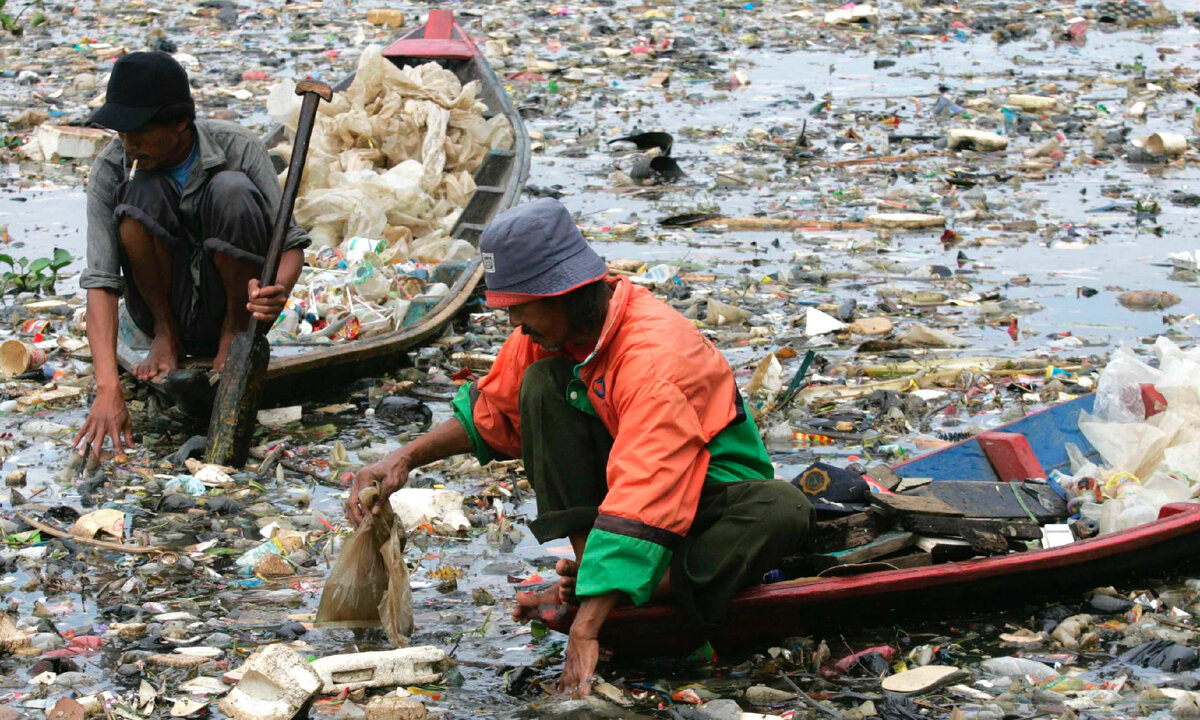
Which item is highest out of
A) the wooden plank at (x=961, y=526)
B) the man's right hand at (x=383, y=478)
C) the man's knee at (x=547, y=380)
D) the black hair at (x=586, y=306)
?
the black hair at (x=586, y=306)

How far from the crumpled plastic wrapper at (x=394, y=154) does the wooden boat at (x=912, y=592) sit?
Answer: 3.63 meters

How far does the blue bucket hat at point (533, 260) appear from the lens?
298 centimetres

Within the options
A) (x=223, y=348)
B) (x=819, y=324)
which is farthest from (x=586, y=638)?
(x=819, y=324)

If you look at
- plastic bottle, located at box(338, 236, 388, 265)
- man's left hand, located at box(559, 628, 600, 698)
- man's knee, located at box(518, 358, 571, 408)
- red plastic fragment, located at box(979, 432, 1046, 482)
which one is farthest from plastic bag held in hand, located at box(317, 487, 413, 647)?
plastic bottle, located at box(338, 236, 388, 265)

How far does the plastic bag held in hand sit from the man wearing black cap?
1.35 meters

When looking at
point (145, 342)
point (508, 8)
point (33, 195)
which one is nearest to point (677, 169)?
point (33, 195)

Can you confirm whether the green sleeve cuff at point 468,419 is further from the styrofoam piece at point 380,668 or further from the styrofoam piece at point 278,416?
the styrofoam piece at point 278,416

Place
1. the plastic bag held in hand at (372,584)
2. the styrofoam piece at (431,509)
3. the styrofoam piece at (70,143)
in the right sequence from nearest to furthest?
the plastic bag held in hand at (372,584), the styrofoam piece at (431,509), the styrofoam piece at (70,143)

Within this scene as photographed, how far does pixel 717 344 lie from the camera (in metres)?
6.29

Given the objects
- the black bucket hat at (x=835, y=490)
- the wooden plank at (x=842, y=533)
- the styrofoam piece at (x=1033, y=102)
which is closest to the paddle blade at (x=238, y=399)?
the black bucket hat at (x=835, y=490)

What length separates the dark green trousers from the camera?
312 cm

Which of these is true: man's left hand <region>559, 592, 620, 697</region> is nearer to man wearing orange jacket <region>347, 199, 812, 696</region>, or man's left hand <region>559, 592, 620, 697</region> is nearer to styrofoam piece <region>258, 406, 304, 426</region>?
man wearing orange jacket <region>347, 199, 812, 696</region>

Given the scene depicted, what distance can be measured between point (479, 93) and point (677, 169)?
157 centimetres

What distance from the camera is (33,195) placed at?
9.20 m
